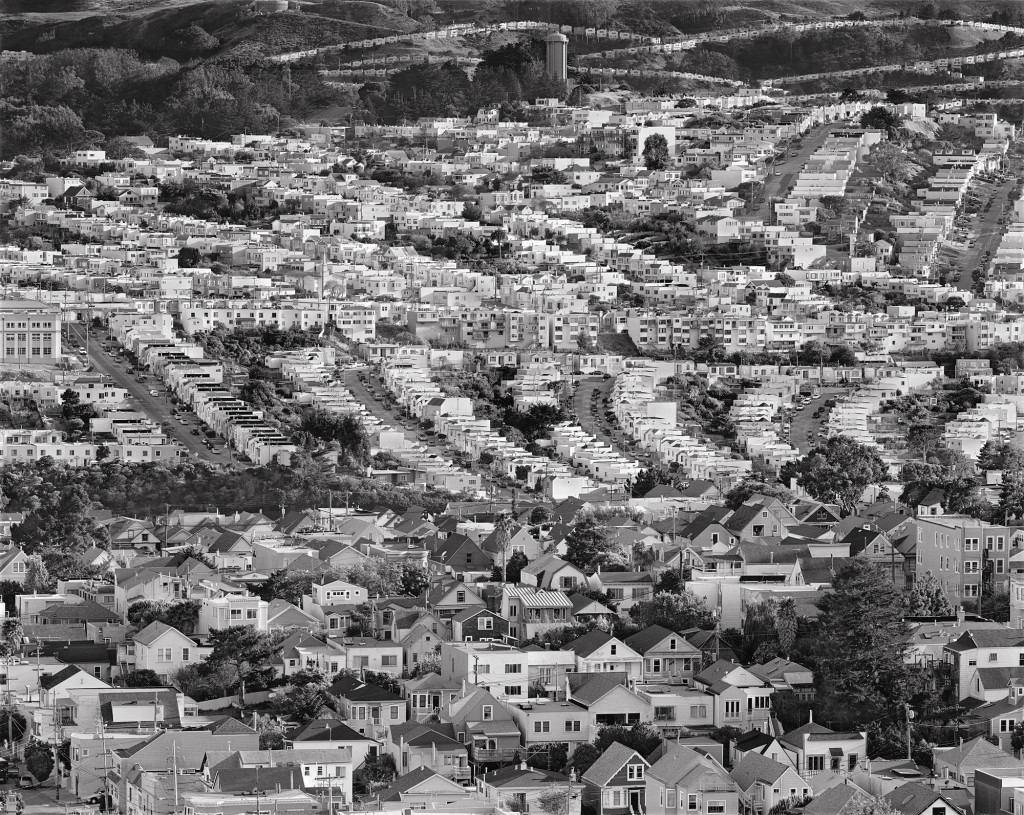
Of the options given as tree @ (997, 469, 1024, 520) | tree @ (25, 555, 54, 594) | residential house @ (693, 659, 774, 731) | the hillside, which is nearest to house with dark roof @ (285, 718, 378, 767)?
residential house @ (693, 659, 774, 731)

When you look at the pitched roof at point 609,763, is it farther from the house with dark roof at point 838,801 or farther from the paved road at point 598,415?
the paved road at point 598,415

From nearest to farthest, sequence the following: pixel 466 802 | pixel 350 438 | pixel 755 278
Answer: pixel 466 802 → pixel 350 438 → pixel 755 278

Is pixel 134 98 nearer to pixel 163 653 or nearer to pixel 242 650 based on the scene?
pixel 163 653

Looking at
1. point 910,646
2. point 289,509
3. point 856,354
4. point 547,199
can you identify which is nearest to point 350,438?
point 289,509

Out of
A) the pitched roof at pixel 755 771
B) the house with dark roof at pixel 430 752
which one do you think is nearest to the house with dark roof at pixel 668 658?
the house with dark roof at pixel 430 752

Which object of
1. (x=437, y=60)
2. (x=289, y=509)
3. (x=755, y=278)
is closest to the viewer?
(x=289, y=509)

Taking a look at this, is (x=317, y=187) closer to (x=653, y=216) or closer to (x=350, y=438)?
(x=653, y=216)
